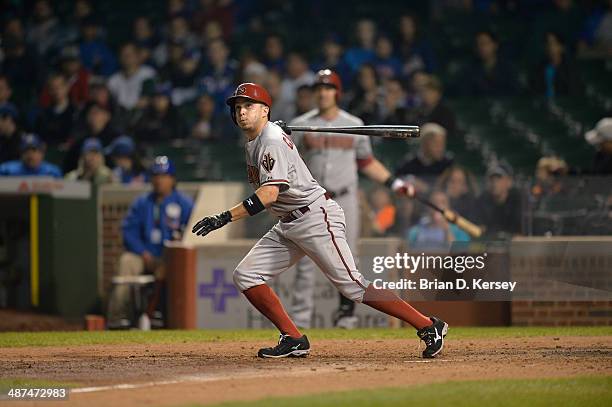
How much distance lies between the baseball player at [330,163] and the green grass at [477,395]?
3.90 meters

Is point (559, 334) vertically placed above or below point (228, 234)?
below

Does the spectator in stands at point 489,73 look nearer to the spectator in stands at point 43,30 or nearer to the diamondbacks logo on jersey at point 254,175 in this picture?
the spectator in stands at point 43,30

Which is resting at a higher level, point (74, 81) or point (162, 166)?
point (74, 81)

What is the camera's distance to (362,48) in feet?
55.5

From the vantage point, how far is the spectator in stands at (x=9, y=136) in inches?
632

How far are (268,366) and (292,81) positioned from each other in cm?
862

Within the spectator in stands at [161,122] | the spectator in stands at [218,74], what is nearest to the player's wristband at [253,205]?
the spectator in stands at [161,122]

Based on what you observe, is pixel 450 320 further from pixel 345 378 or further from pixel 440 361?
pixel 345 378

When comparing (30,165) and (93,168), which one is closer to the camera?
(30,165)

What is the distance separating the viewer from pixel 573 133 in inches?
599

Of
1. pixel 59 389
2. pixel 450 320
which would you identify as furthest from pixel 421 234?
pixel 59 389

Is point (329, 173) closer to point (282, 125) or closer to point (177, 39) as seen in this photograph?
point (282, 125)

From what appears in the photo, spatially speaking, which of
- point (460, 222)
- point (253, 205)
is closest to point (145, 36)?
point (460, 222)

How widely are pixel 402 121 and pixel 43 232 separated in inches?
162
